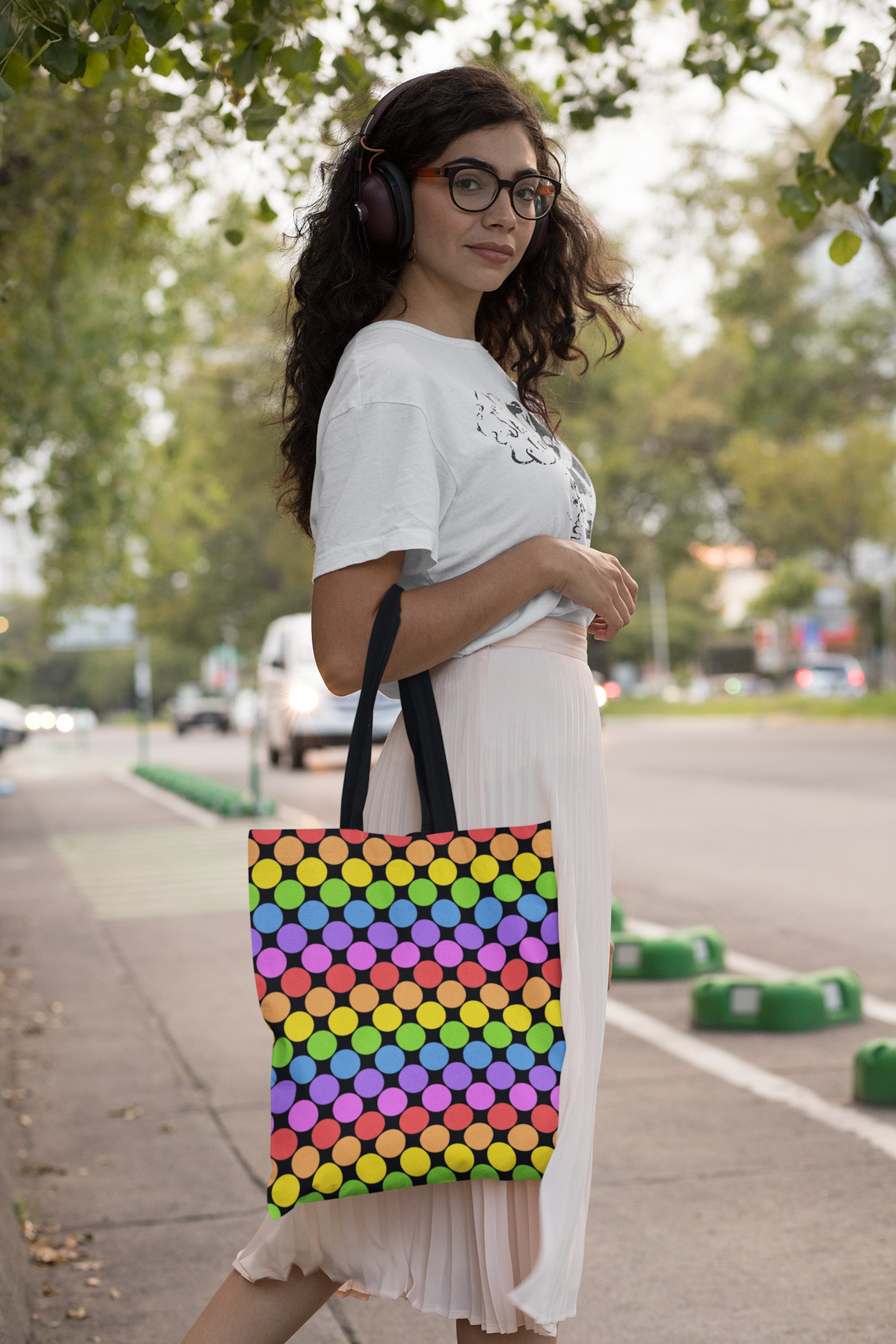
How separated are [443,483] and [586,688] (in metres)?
0.36

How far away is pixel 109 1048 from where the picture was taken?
224 inches

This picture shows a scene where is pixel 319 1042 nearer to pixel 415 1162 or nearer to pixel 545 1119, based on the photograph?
pixel 415 1162

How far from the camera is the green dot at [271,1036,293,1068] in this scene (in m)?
1.75

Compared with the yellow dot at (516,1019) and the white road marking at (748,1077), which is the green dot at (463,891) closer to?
the yellow dot at (516,1019)

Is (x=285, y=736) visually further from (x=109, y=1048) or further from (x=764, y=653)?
(x=764, y=653)

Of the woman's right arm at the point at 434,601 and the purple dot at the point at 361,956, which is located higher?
the woman's right arm at the point at 434,601

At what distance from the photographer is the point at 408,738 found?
1.97m

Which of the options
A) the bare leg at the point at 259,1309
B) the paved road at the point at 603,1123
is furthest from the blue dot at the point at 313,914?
the paved road at the point at 603,1123

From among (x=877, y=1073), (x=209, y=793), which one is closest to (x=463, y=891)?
(x=877, y=1073)

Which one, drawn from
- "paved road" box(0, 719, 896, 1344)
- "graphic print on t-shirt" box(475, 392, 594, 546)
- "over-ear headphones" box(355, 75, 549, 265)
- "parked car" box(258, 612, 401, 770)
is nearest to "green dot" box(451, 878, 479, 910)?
"graphic print on t-shirt" box(475, 392, 594, 546)

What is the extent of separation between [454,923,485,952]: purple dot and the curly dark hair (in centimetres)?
72

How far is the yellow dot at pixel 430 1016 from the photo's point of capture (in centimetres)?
177

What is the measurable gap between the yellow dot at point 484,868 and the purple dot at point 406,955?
0.36ft

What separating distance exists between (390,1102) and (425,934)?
205 millimetres
